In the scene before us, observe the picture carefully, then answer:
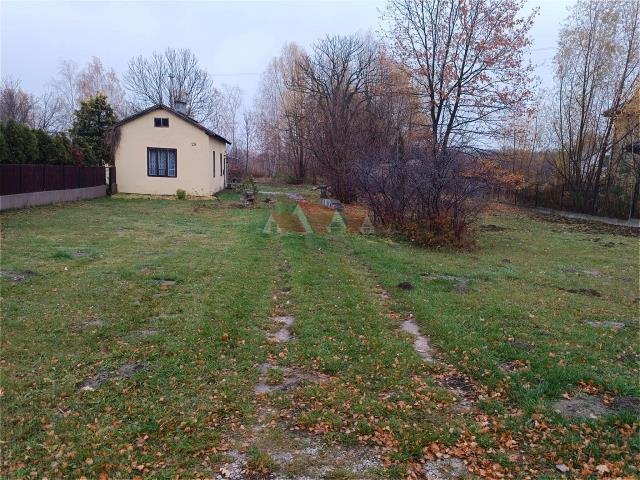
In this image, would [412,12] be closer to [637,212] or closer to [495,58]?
[495,58]

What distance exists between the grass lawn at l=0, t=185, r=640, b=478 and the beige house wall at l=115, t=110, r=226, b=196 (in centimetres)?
1469

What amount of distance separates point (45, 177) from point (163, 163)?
6.71m

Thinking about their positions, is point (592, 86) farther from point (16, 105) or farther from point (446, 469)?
point (16, 105)

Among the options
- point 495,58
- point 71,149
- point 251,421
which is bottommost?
point 251,421

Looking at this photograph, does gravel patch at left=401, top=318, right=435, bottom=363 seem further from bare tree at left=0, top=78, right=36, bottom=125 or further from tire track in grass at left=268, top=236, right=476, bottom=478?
bare tree at left=0, top=78, right=36, bottom=125

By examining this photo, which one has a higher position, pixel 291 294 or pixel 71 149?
pixel 71 149

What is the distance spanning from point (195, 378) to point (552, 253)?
11.4 metres

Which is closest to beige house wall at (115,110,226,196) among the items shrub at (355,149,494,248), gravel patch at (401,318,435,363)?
shrub at (355,149,494,248)

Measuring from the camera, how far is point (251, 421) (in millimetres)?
3672

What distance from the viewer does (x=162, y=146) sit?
23.6 m

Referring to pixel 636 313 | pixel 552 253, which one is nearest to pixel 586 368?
pixel 636 313

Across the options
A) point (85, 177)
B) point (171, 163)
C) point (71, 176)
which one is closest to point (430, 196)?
point (71, 176)

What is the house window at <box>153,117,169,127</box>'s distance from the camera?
76.2ft

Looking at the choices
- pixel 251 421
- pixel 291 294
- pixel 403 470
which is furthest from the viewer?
pixel 291 294
